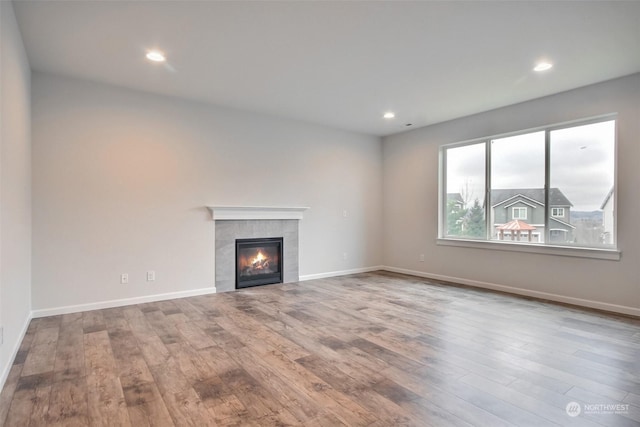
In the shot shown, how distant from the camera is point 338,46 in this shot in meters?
3.18

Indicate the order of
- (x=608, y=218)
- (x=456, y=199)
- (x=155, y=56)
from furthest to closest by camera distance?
(x=456, y=199)
(x=608, y=218)
(x=155, y=56)

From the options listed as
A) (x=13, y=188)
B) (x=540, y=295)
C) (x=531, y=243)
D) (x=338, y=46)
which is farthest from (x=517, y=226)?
(x=13, y=188)

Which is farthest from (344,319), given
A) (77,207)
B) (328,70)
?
(77,207)

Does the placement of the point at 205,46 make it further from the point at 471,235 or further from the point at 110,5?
the point at 471,235

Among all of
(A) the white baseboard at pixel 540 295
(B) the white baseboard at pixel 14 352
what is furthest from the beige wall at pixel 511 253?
(B) the white baseboard at pixel 14 352

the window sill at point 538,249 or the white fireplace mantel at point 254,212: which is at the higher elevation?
the white fireplace mantel at point 254,212

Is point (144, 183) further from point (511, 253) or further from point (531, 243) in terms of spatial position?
point (531, 243)

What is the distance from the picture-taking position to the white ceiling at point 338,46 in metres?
2.61

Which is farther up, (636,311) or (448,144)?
(448,144)

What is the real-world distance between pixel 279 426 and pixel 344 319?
6.32ft

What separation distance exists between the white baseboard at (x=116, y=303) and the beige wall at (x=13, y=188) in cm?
26

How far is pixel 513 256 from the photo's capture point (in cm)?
493

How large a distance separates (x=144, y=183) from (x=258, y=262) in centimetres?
205

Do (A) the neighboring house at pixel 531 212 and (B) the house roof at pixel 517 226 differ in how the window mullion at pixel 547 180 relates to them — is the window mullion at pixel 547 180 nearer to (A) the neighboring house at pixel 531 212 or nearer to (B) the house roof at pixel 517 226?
(A) the neighboring house at pixel 531 212
